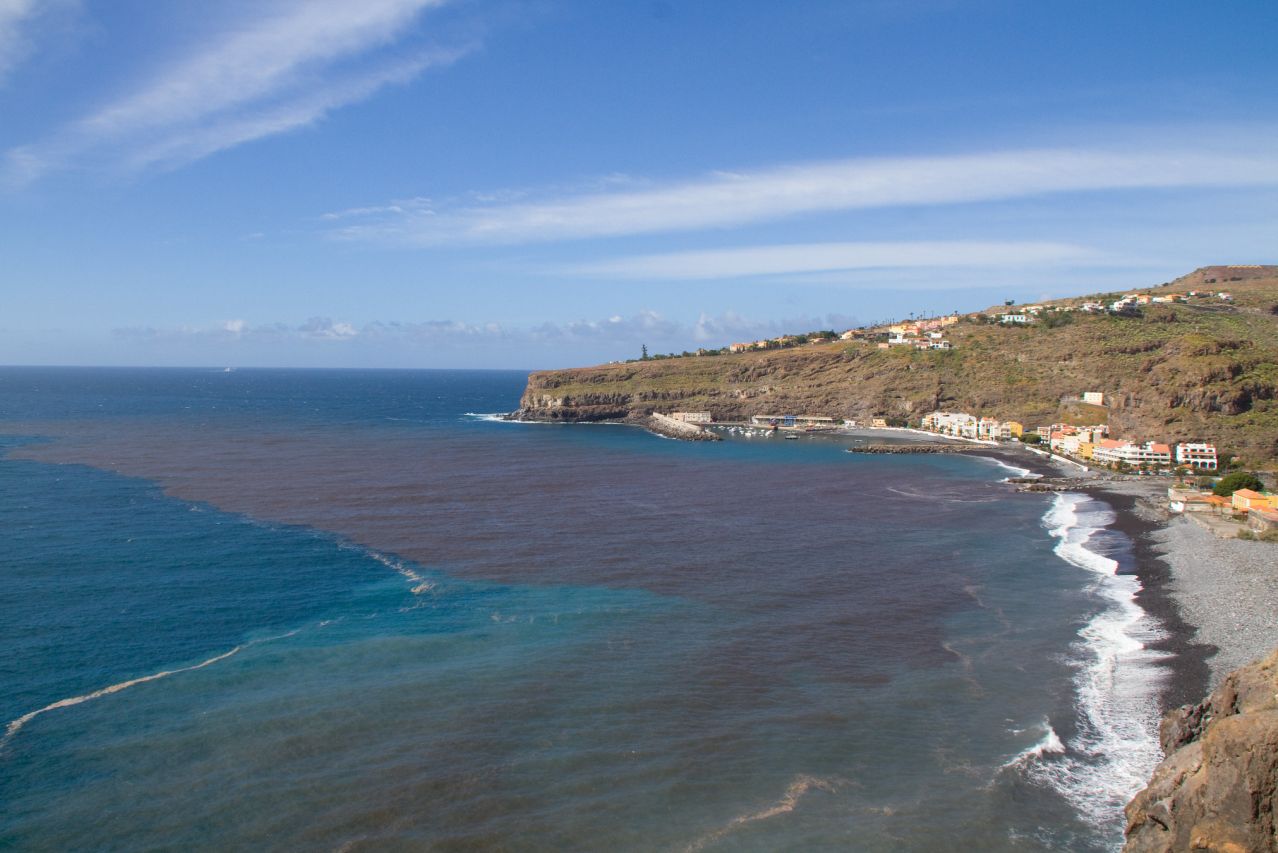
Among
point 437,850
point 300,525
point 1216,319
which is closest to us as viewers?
point 437,850

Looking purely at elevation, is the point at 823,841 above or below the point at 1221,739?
below

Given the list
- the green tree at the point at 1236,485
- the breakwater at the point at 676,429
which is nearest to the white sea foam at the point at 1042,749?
the green tree at the point at 1236,485

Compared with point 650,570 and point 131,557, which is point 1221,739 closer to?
point 650,570

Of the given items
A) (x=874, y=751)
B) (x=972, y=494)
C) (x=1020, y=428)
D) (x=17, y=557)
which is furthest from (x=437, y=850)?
(x=1020, y=428)

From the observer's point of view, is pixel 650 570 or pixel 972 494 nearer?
pixel 650 570

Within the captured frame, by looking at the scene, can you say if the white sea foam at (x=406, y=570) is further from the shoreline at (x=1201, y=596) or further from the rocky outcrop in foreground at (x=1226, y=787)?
the shoreline at (x=1201, y=596)

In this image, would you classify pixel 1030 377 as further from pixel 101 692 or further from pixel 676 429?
pixel 101 692

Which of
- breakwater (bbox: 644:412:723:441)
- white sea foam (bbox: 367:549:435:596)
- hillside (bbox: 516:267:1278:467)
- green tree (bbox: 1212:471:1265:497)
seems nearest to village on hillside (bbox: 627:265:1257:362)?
hillside (bbox: 516:267:1278:467)
